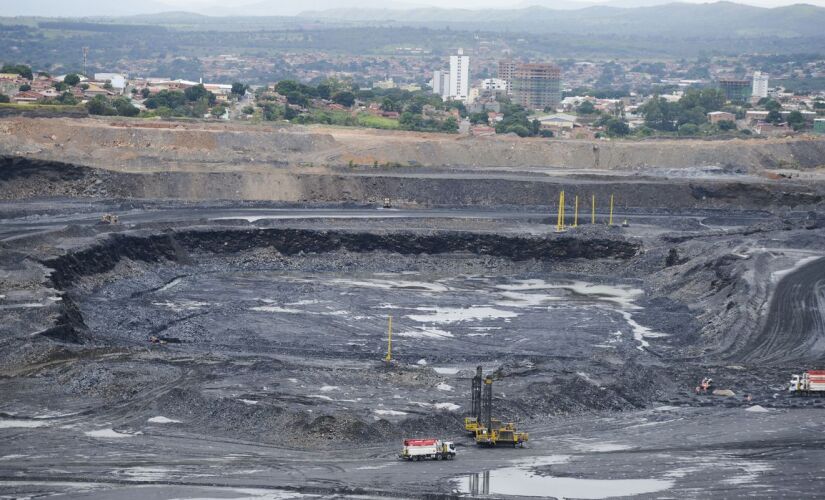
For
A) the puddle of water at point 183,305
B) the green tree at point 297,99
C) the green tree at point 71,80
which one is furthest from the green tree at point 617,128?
the puddle of water at point 183,305

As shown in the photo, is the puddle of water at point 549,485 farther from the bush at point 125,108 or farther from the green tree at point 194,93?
the green tree at point 194,93

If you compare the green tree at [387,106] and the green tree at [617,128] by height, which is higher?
the green tree at [387,106]

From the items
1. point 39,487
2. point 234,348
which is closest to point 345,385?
point 234,348

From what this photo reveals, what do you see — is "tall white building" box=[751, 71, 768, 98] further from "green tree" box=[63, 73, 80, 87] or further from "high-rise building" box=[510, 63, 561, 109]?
"green tree" box=[63, 73, 80, 87]

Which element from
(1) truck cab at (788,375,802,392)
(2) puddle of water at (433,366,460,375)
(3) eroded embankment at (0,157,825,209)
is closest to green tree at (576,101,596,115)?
(3) eroded embankment at (0,157,825,209)

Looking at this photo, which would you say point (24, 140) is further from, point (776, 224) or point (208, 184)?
point (776, 224)
